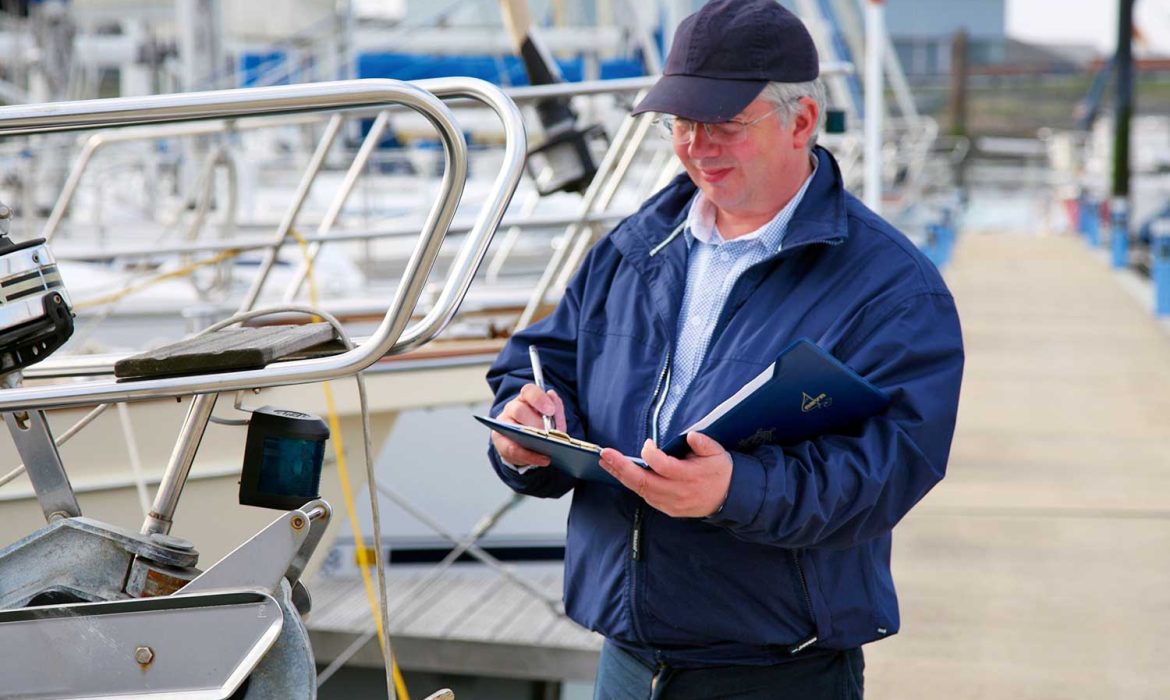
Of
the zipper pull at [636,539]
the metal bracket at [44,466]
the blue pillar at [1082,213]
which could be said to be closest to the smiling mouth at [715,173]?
the zipper pull at [636,539]

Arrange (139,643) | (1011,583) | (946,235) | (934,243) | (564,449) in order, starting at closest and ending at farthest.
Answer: (139,643), (564,449), (1011,583), (934,243), (946,235)

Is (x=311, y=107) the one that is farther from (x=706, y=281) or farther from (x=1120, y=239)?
(x=1120, y=239)

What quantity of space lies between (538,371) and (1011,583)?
3.40 metres

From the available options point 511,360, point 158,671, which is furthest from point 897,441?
point 158,671

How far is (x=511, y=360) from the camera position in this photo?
230 cm

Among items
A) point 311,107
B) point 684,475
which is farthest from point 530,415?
point 311,107

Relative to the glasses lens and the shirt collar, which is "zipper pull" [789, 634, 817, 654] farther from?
the glasses lens

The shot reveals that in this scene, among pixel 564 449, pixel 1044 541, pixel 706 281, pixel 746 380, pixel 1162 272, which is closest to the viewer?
pixel 564 449

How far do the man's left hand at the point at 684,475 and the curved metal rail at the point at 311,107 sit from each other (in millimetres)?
313

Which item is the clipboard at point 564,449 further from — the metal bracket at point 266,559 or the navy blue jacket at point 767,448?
the metal bracket at point 266,559

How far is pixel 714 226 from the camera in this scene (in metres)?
2.19

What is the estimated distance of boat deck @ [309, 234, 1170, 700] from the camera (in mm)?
4242

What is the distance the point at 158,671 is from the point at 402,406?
292cm

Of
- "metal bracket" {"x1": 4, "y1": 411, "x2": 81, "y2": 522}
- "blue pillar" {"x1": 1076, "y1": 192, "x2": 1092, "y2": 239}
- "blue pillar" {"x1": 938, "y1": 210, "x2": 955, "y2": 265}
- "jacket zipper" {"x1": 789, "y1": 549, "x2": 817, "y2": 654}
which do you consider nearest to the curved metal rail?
"metal bracket" {"x1": 4, "y1": 411, "x2": 81, "y2": 522}
